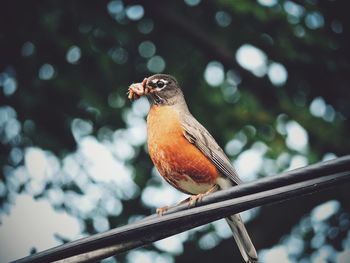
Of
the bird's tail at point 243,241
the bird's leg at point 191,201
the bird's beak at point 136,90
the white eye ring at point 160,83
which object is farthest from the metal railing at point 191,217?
the white eye ring at point 160,83

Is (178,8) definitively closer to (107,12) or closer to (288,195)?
(107,12)

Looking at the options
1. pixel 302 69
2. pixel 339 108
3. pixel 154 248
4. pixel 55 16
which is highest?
pixel 55 16

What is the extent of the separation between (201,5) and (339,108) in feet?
6.71

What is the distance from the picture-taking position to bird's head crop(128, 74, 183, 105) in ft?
13.6

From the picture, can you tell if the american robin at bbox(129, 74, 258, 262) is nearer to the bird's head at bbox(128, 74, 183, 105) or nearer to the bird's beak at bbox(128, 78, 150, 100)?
the bird's beak at bbox(128, 78, 150, 100)

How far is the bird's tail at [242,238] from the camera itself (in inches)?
129

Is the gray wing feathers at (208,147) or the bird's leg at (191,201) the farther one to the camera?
the gray wing feathers at (208,147)

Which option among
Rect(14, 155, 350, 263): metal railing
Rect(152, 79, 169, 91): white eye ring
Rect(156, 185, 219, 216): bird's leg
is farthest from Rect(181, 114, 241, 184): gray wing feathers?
Rect(14, 155, 350, 263): metal railing

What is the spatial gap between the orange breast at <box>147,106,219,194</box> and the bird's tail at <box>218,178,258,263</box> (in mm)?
138

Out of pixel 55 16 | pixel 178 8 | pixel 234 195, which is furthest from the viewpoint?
pixel 178 8

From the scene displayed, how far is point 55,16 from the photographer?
531 cm

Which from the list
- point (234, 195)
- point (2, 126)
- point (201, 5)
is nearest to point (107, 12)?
point (201, 5)

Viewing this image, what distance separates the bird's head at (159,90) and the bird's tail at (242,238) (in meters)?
1.08

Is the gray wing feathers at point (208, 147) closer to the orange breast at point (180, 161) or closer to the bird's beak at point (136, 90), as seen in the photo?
the orange breast at point (180, 161)
